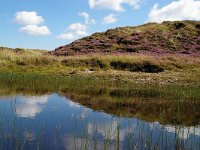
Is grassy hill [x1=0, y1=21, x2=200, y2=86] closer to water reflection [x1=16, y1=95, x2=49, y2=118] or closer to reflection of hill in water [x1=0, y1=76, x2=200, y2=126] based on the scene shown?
reflection of hill in water [x1=0, y1=76, x2=200, y2=126]

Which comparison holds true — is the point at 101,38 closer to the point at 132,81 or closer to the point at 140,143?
the point at 132,81

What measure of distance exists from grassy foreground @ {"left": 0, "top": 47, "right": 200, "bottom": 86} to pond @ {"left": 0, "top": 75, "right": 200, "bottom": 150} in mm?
7978

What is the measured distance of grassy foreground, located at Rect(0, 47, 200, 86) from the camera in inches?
1501

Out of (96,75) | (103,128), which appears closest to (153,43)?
(96,75)

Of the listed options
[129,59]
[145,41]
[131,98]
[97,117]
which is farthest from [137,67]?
[97,117]

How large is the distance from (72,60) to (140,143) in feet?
116

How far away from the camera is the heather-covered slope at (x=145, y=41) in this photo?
6100cm

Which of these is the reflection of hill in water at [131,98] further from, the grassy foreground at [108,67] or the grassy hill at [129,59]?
the grassy foreground at [108,67]

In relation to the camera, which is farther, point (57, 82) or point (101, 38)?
point (101, 38)

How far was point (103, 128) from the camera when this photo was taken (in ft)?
48.9

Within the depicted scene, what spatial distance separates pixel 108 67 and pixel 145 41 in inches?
864

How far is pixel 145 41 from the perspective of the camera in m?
64.8

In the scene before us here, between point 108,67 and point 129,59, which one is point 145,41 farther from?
point 108,67

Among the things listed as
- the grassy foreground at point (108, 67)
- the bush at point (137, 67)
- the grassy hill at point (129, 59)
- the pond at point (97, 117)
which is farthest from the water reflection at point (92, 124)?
the bush at point (137, 67)
